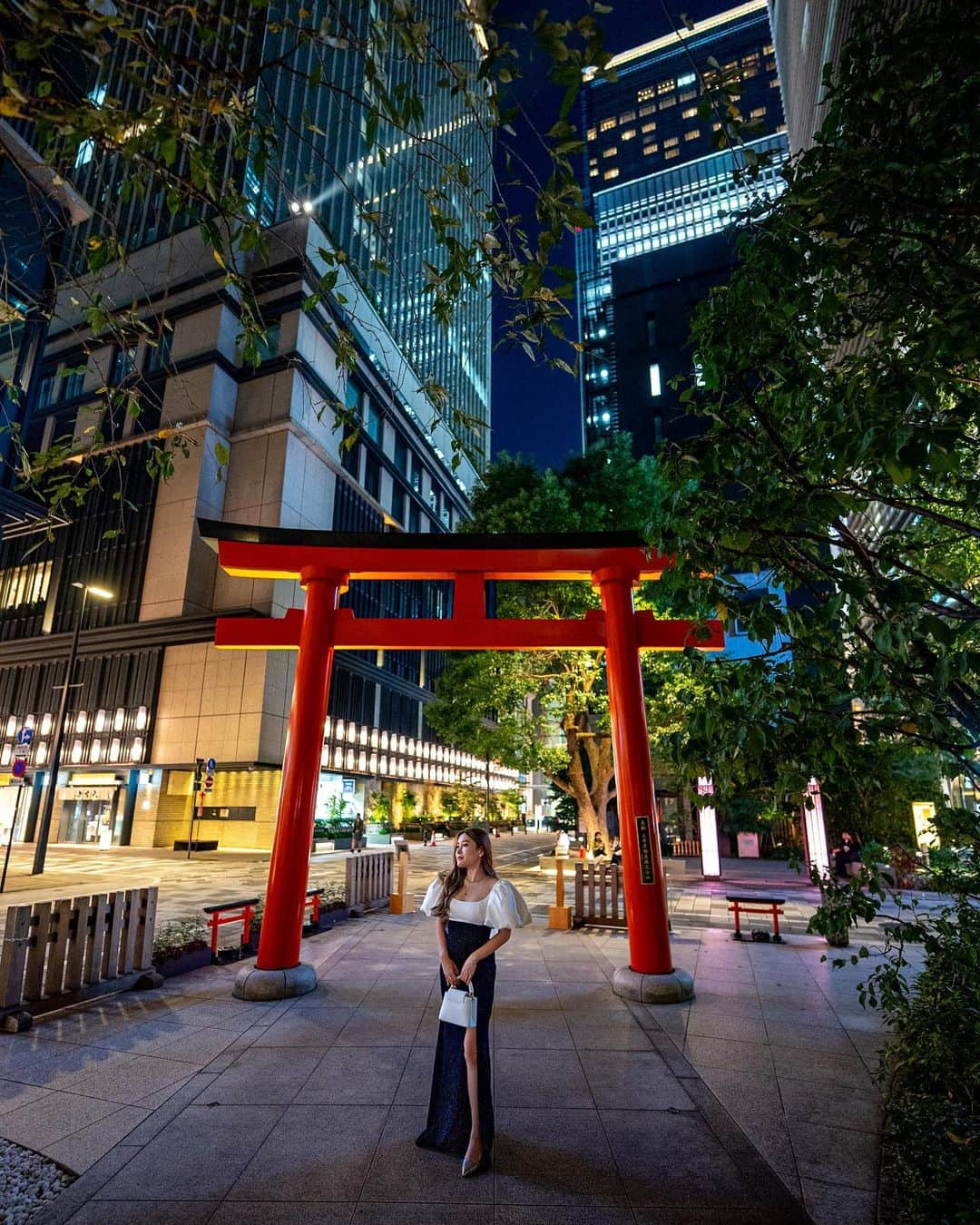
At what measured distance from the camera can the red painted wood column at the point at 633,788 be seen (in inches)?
296

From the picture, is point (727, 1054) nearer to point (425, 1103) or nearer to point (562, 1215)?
point (425, 1103)

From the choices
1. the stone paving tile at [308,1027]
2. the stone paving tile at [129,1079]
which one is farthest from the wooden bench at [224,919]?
the stone paving tile at [129,1079]

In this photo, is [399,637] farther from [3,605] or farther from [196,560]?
[3,605]

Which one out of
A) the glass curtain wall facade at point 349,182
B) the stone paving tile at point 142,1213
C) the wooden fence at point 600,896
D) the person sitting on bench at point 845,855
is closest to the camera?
the stone paving tile at point 142,1213

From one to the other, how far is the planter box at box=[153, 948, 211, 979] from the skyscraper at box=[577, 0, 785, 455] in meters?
57.2

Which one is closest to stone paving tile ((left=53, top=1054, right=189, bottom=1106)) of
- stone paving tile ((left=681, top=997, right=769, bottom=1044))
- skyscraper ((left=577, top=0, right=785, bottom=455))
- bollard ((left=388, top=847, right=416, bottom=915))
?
stone paving tile ((left=681, top=997, right=769, bottom=1044))

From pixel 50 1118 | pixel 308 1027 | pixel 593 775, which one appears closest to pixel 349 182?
pixel 593 775

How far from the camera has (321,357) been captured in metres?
38.5

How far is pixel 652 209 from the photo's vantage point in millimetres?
88750

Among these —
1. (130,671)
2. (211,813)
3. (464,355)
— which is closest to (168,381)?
(130,671)

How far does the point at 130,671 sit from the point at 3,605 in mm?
12907

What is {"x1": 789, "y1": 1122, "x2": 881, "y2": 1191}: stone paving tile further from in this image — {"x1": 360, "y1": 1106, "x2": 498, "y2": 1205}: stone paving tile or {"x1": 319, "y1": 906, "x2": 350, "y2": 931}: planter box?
{"x1": 319, "y1": 906, "x2": 350, "y2": 931}: planter box

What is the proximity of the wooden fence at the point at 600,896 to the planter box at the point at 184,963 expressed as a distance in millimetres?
5964

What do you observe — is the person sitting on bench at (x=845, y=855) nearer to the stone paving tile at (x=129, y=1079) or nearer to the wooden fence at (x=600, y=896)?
the wooden fence at (x=600, y=896)
